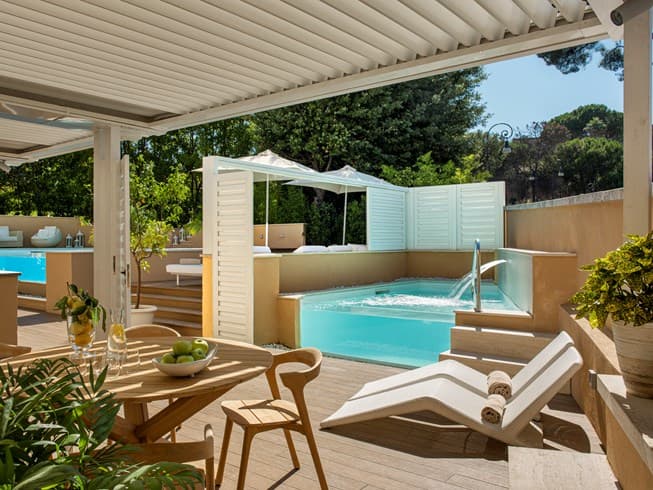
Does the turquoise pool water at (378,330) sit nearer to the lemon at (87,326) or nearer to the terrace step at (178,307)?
the terrace step at (178,307)

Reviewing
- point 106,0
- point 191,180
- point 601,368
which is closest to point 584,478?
point 601,368

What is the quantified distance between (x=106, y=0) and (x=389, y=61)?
1960 mm

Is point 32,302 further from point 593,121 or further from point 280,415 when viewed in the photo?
point 593,121

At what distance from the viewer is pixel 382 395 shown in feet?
12.5

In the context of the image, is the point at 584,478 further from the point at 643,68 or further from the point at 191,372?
the point at 643,68

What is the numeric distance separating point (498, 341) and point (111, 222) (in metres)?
4.28

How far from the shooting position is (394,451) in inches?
129

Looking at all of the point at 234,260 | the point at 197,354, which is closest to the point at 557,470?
the point at 197,354

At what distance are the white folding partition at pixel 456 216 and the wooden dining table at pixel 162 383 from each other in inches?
350

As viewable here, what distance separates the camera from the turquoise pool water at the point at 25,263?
39.4 feet

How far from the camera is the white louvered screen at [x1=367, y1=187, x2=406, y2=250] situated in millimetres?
11156

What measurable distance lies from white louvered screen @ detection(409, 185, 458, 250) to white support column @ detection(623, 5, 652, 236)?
8451 millimetres

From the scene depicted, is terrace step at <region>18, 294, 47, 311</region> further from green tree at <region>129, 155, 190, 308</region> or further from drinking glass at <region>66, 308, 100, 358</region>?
drinking glass at <region>66, 308, 100, 358</region>

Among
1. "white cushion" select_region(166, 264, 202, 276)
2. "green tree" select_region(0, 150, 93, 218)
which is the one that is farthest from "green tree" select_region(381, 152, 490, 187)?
"green tree" select_region(0, 150, 93, 218)
